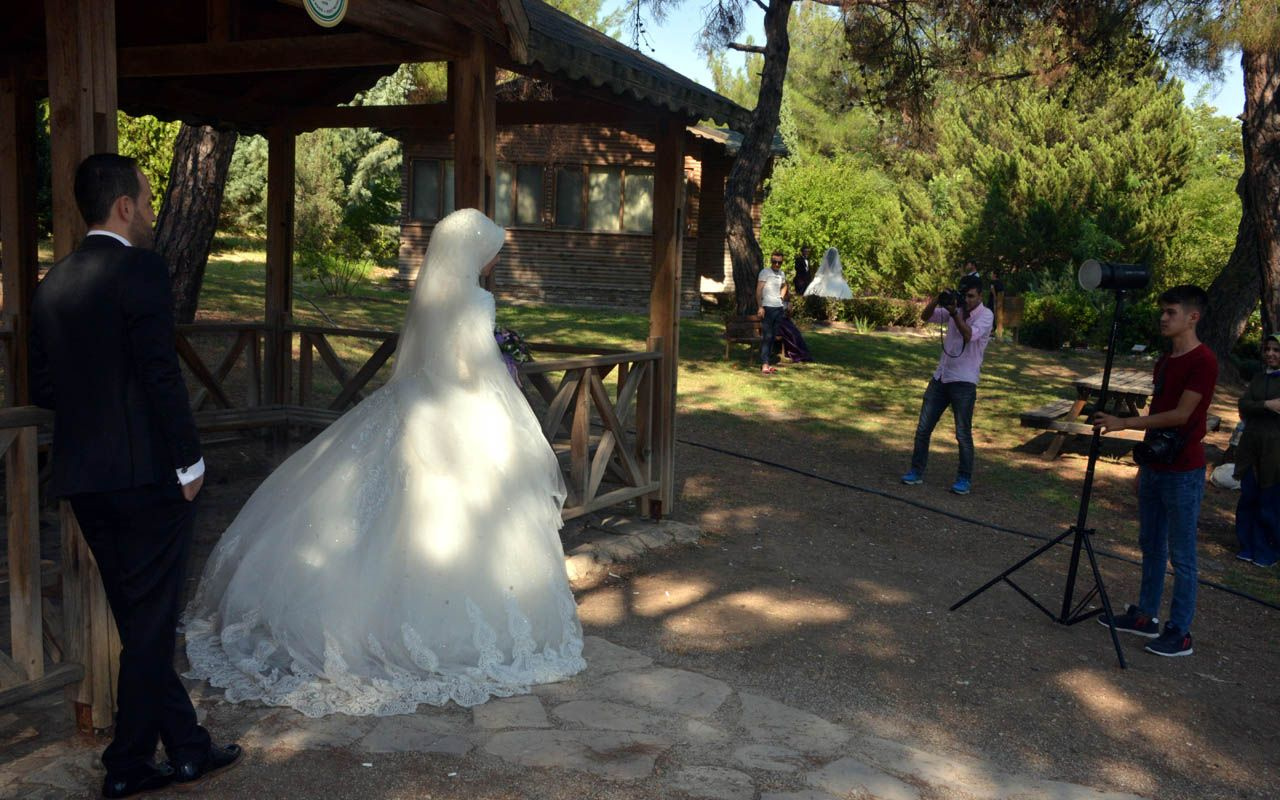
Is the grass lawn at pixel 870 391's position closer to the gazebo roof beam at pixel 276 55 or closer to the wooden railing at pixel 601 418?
the wooden railing at pixel 601 418

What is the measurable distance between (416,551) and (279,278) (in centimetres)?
514

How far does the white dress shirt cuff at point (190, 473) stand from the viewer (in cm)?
354

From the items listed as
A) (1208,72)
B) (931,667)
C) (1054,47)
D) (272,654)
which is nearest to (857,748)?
(931,667)

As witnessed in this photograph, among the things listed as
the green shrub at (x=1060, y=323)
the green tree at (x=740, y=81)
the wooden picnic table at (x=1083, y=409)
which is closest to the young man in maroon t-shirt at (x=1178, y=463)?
the wooden picnic table at (x=1083, y=409)

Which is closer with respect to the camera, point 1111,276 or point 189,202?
point 1111,276

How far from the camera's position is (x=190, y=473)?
3.55 metres

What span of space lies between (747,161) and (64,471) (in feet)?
49.5

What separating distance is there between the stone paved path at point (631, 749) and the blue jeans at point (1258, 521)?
193 inches

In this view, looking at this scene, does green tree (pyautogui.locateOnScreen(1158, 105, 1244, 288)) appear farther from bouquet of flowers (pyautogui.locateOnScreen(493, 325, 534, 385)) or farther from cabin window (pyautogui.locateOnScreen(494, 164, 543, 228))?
bouquet of flowers (pyautogui.locateOnScreen(493, 325, 534, 385))

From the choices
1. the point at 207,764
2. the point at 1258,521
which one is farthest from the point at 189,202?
the point at 1258,521

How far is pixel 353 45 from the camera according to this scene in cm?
598

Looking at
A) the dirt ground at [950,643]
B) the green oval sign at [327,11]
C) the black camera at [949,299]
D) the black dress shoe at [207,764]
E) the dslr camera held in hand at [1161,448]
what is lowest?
the dirt ground at [950,643]

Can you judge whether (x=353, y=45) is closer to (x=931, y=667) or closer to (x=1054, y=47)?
(x=931, y=667)

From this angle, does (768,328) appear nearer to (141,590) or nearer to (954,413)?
(954,413)
